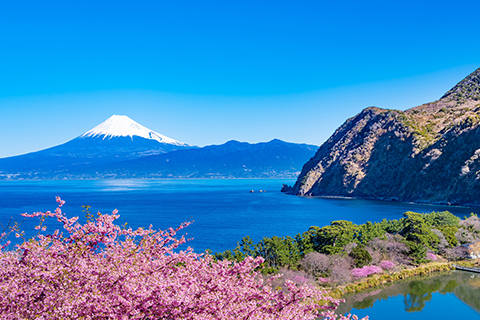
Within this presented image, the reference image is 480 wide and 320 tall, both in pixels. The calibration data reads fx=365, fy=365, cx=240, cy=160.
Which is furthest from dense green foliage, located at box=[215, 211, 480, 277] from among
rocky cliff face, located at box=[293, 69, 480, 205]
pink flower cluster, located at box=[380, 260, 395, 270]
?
rocky cliff face, located at box=[293, 69, 480, 205]

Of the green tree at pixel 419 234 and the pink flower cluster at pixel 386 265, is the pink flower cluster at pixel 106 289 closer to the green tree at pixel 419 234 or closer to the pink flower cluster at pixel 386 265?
the pink flower cluster at pixel 386 265

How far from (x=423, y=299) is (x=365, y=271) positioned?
17.7ft

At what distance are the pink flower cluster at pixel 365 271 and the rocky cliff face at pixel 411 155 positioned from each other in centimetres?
7681

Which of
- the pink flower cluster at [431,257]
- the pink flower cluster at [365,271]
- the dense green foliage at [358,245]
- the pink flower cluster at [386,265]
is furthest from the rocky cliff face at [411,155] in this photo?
the pink flower cluster at [365,271]

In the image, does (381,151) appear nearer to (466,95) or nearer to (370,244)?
(466,95)

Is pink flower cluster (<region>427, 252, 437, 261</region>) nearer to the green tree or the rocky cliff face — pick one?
the green tree

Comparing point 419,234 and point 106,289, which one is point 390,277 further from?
point 106,289

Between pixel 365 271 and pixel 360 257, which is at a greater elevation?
pixel 360 257

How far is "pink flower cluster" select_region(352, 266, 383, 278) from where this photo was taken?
108 feet

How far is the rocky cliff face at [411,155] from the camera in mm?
103375

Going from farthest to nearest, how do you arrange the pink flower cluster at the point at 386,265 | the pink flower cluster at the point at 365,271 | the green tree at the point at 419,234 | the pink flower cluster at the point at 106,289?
1. the green tree at the point at 419,234
2. the pink flower cluster at the point at 386,265
3. the pink flower cluster at the point at 365,271
4. the pink flower cluster at the point at 106,289

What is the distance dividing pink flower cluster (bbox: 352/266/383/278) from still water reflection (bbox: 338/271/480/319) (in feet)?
6.29

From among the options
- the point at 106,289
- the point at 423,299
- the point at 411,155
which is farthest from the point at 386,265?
the point at 411,155

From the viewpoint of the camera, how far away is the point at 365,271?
33.4 m
